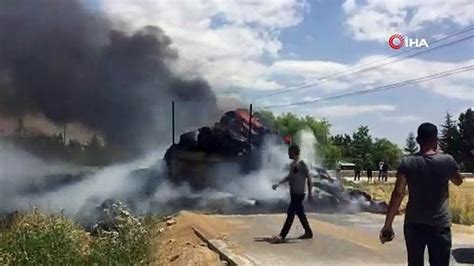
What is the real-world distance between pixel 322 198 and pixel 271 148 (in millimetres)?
4677

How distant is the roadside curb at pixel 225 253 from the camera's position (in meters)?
10.9

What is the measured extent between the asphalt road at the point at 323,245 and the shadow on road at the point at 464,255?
183 mm

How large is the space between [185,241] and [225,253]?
309cm

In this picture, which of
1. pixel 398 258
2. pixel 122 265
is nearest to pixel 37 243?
pixel 122 265

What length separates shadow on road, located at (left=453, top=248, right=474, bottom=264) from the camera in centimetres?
1143

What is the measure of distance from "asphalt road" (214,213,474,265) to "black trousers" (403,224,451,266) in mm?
4128

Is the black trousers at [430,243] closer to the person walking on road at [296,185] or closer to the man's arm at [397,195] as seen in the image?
the man's arm at [397,195]

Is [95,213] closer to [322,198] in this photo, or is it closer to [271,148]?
[322,198]

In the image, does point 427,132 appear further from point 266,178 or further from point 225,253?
A: point 266,178

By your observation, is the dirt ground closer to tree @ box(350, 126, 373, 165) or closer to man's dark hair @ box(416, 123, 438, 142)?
man's dark hair @ box(416, 123, 438, 142)

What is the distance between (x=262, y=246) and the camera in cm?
→ 1282

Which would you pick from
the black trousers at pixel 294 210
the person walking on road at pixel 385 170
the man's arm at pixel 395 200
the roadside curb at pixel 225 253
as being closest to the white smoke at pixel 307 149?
the person walking on road at pixel 385 170

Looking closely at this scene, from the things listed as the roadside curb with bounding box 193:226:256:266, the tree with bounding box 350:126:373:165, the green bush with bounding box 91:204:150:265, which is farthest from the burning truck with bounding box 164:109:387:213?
the tree with bounding box 350:126:373:165

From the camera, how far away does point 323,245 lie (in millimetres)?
12688
